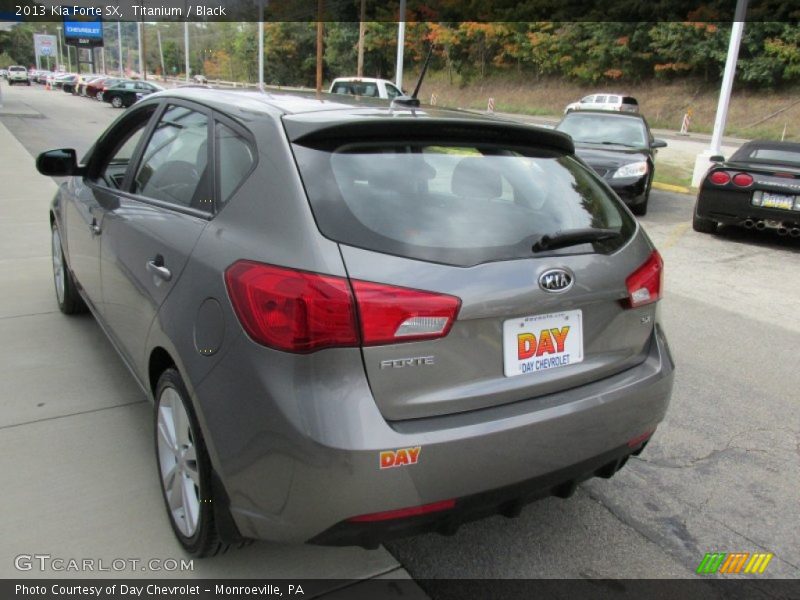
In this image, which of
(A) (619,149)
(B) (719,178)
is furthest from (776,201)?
(A) (619,149)

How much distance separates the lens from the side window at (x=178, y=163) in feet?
8.60

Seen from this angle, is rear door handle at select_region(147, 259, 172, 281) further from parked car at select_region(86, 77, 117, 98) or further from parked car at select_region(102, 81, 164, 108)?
parked car at select_region(86, 77, 117, 98)

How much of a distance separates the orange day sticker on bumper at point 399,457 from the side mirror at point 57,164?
10.2 feet

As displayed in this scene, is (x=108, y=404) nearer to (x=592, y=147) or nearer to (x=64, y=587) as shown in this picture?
(x=64, y=587)

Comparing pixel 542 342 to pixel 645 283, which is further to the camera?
pixel 645 283

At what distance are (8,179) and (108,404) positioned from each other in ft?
29.3

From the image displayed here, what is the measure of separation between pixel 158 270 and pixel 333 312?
1015 mm

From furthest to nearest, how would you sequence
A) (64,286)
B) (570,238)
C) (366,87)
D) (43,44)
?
1. (43,44)
2. (366,87)
3. (64,286)
4. (570,238)

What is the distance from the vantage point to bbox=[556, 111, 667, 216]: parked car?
972 centimetres

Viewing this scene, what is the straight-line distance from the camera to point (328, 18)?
7388cm

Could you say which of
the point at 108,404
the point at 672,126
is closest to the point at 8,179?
the point at 108,404

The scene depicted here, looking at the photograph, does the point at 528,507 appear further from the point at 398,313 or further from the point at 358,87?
the point at 358,87

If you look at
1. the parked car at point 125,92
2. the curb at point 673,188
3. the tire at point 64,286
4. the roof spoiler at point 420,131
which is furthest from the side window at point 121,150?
the parked car at point 125,92

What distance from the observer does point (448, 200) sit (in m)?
2.26
